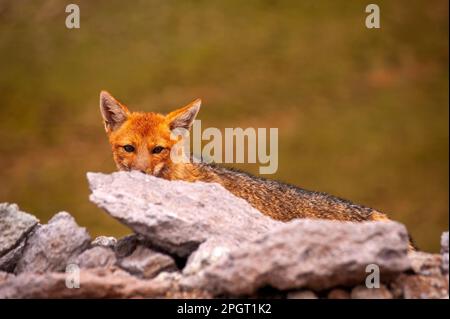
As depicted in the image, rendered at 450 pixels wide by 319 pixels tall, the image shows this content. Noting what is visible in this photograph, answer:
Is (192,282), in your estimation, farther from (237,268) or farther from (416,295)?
(416,295)

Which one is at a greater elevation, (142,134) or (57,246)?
(142,134)

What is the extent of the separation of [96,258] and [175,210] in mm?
1215

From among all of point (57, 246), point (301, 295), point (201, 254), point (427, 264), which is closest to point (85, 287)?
point (201, 254)

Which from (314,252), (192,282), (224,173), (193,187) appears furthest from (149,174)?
(314,252)

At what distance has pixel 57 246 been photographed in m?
11.5

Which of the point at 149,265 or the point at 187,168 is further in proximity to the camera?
the point at 187,168

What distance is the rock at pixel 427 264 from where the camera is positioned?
10484 millimetres

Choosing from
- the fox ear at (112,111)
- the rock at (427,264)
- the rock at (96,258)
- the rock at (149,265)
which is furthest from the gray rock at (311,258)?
the fox ear at (112,111)

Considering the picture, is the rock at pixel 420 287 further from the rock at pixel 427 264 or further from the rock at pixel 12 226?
the rock at pixel 12 226

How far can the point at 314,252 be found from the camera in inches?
384

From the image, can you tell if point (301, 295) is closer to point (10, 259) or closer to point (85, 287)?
point (85, 287)

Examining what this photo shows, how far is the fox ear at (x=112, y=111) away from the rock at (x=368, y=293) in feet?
17.5

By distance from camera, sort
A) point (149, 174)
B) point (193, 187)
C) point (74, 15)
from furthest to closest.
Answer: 1. point (74, 15)
2. point (149, 174)
3. point (193, 187)

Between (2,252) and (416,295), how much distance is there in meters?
5.79
